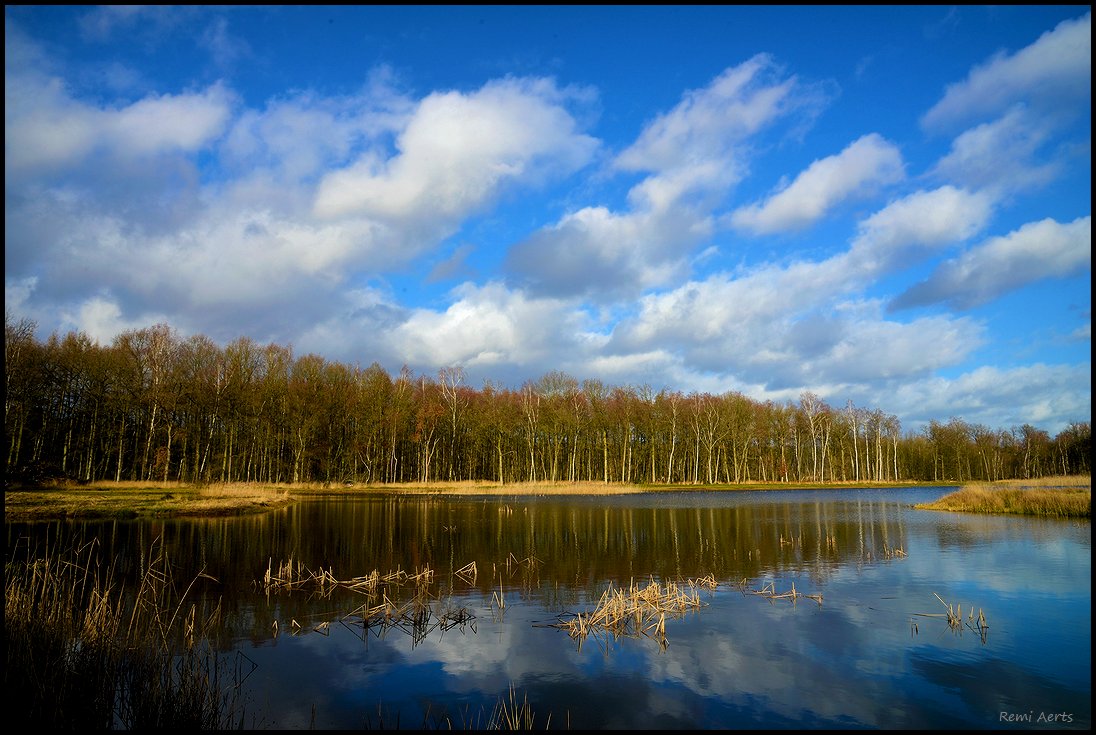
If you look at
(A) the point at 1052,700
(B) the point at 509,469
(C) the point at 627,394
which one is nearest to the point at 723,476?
(C) the point at 627,394

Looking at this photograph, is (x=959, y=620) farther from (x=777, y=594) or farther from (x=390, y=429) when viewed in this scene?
(x=390, y=429)

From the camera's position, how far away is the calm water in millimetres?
10086

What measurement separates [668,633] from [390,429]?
58.9 meters

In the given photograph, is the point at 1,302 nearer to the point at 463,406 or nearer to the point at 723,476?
the point at 463,406

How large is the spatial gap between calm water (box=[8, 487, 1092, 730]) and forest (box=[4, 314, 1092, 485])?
74.7 ft

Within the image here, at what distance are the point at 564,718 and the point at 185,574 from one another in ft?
47.9

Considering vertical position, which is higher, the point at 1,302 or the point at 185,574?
the point at 1,302

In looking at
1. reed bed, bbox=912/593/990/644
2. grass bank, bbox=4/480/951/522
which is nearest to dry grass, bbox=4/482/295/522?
grass bank, bbox=4/480/951/522

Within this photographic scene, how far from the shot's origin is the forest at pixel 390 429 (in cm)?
5606

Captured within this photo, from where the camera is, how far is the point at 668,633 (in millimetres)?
13875

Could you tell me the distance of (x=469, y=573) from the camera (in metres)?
20.2
